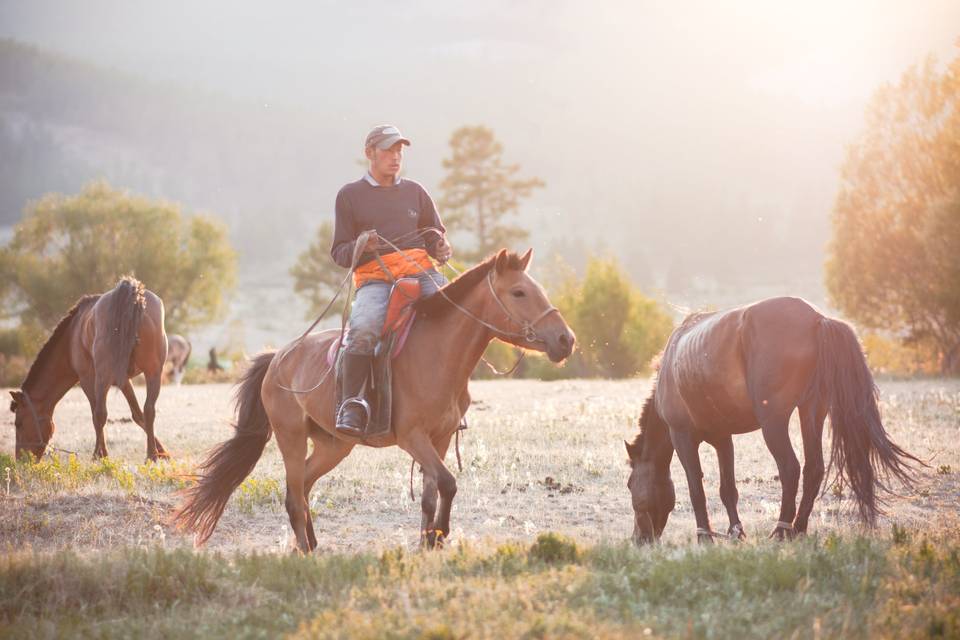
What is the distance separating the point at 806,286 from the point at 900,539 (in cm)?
18271

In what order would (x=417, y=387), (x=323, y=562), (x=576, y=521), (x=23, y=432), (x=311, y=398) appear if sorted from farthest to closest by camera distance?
(x=23, y=432) < (x=576, y=521) < (x=311, y=398) < (x=417, y=387) < (x=323, y=562)

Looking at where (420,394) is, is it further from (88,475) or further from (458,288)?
(88,475)

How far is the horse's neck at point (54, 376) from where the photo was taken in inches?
572

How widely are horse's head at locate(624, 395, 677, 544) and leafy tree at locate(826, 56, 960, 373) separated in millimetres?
28238

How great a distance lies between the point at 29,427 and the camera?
13883mm

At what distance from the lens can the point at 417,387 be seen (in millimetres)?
7348

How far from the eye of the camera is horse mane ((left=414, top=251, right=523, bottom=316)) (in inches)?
283

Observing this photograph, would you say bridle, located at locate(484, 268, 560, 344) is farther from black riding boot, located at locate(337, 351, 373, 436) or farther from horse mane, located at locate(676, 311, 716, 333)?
horse mane, located at locate(676, 311, 716, 333)

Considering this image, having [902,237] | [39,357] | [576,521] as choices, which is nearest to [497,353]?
[902,237]

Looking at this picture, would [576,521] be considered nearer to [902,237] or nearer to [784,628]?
[784,628]

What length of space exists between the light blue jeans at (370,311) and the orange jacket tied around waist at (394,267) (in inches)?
2.3

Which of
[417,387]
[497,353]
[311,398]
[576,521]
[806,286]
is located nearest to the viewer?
[417,387]

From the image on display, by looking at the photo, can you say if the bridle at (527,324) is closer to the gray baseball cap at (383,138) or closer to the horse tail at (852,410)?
the gray baseball cap at (383,138)

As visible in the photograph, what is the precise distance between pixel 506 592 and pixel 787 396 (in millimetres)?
3483
